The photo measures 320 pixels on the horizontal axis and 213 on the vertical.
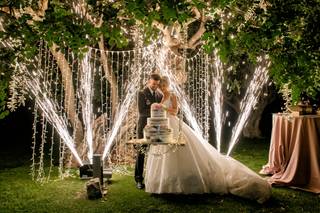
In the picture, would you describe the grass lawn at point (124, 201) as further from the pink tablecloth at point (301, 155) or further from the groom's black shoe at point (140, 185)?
the pink tablecloth at point (301, 155)

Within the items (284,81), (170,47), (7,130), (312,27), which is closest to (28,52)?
(284,81)

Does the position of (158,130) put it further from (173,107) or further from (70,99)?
(70,99)

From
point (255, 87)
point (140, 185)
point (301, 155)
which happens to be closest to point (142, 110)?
point (140, 185)

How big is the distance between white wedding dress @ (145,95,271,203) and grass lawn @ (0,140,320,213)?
121 mm

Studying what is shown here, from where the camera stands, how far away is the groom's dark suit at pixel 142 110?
23.2 ft

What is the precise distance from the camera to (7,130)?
1800cm

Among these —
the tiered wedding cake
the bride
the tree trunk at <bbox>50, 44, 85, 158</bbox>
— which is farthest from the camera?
the tree trunk at <bbox>50, 44, 85, 158</bbox>

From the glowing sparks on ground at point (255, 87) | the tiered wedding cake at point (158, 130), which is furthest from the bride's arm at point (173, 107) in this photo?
the glowing sparks on ground at point (255, 87)

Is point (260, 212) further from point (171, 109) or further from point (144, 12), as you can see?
point (144, 12)

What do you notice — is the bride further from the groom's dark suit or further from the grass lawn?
the groom's dark suit

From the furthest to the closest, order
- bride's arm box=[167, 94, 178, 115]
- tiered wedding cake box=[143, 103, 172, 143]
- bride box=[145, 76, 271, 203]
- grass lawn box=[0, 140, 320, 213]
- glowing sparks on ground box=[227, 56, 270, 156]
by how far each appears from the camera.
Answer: glowing sparks on ground box=[227, 56, 270, 156]
bride's arm box=[167, 94, 178, 115]
bride box=[145, 76, 271, 203]
grass lawn box=[0, 140, 320, 213]
tiered wedding cake box=[143, 103, 172, 143]

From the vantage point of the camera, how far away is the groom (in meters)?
6.91

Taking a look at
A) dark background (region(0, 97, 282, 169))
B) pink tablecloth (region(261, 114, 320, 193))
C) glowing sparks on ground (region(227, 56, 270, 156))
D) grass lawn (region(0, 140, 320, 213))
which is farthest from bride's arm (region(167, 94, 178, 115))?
glowing sparks on ground (region(227, 56, 270, 156))

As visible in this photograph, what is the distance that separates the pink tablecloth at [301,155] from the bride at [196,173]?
0.97 meters
